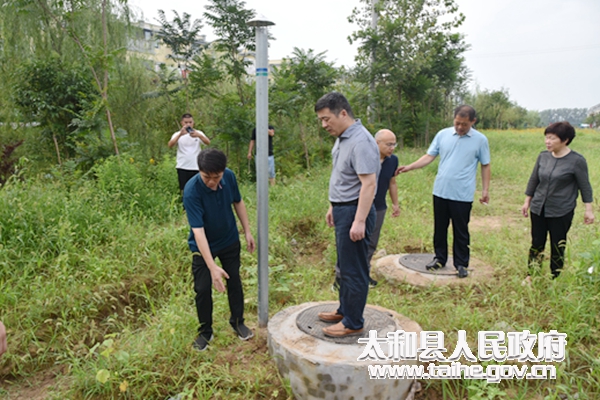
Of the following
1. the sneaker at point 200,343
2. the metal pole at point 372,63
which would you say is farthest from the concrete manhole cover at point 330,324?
the metal pole at point 372,63

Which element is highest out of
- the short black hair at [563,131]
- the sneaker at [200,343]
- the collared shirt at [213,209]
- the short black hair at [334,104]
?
the short black hair at [334,104]

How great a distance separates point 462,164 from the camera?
3.85 metres

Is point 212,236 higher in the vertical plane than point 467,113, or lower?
lower

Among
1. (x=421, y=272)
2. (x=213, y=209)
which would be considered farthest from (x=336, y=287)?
(x=213, y=209)

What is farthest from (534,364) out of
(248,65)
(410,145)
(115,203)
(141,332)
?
(410,145)

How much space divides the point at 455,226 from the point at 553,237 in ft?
2.70

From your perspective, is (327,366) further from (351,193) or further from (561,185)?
(561,185)

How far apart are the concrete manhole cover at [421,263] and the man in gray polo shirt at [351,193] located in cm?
173

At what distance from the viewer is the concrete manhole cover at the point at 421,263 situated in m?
4.11

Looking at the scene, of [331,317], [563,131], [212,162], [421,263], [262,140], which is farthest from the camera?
[421,263]

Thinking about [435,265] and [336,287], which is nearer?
[336,287]

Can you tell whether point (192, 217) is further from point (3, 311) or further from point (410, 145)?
point (410, 145)

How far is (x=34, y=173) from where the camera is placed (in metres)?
7.53

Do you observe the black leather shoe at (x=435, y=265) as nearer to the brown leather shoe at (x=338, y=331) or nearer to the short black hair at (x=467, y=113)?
the short black hair at (x=467, y=113)
